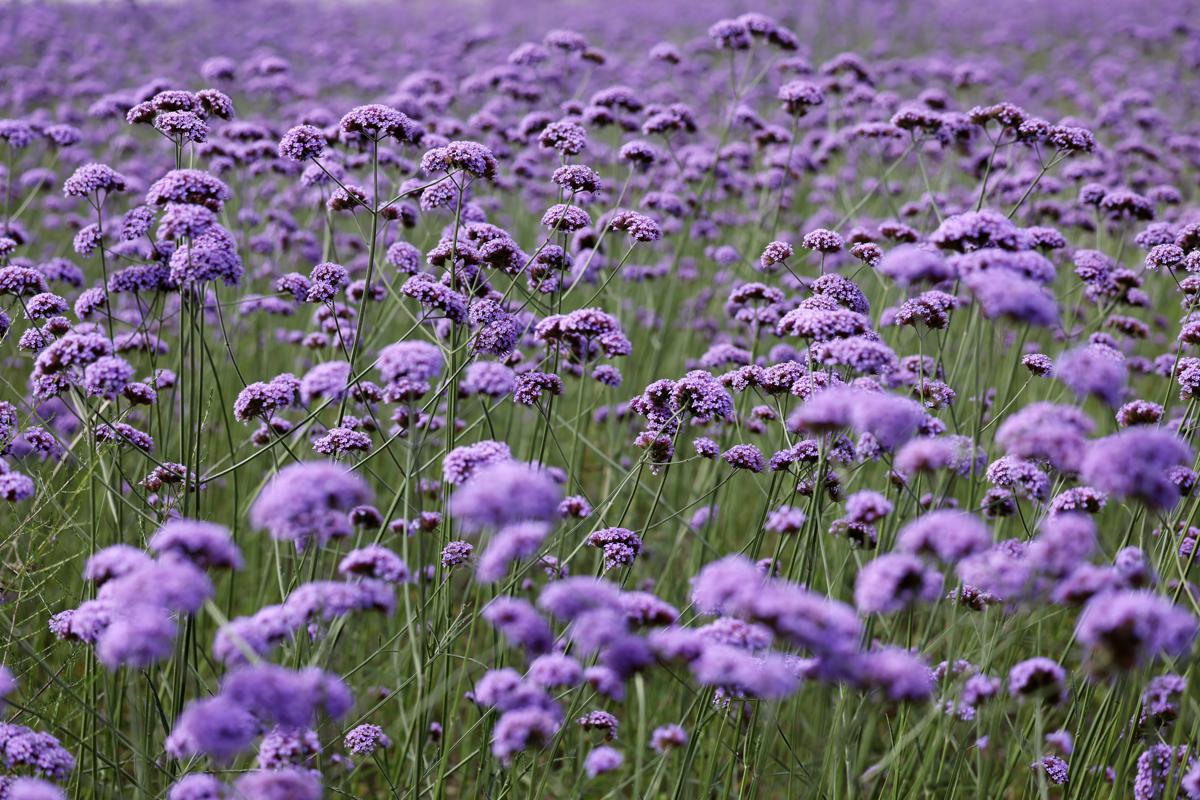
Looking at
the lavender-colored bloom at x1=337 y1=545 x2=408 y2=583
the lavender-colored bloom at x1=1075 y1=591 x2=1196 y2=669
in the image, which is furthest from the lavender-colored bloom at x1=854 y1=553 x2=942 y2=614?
the lavender-colored bloom at x1=337 y1=545 x2=408 y2=583

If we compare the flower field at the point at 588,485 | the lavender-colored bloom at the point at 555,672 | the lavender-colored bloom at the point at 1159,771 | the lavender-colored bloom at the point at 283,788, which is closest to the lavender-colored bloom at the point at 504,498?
the flower field at the point at 588,485

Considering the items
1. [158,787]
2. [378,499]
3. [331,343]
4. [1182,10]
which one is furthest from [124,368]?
[1182,10]

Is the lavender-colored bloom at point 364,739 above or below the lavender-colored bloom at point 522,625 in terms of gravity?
below

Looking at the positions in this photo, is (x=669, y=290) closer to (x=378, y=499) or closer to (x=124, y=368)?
(x=378, y=499)

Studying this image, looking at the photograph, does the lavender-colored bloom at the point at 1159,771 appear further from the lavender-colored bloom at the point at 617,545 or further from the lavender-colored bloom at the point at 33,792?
the lavender-colored bloom at the point at 33,792

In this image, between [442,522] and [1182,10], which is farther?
[1182,10]

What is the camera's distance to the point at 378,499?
21.3 ft

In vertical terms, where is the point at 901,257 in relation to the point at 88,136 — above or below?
above

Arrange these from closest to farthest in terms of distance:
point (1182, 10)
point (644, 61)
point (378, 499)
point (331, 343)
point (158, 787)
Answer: point (158, 787)
point (331, 343)
point (378, 499)
point (644, 61)
point (1182, 10)

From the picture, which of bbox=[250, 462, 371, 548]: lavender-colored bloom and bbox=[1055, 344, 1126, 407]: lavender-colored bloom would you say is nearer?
bbox=[250, 462, 371, 548]: lavender-colored bloom

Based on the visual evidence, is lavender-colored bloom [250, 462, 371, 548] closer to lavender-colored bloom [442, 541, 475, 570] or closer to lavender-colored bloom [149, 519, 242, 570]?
lavender-colored bloom [149, 519, 242, 570]

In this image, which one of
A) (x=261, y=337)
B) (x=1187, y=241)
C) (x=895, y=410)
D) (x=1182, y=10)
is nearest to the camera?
(x=895, y=410)

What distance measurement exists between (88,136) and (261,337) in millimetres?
4944

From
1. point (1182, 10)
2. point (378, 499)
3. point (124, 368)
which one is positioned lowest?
point (378, 499)
